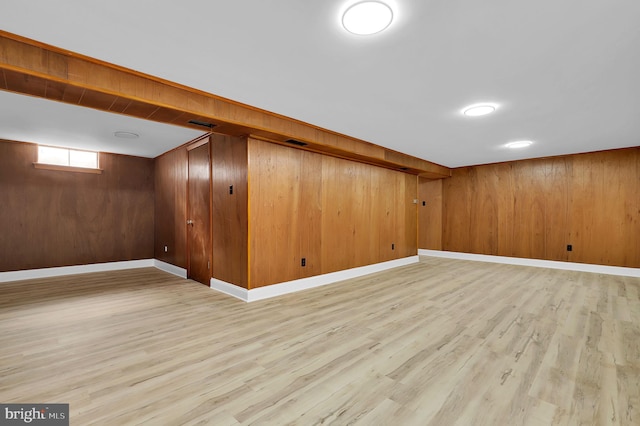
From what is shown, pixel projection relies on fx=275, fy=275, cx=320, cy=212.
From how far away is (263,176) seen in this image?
12.3 feet

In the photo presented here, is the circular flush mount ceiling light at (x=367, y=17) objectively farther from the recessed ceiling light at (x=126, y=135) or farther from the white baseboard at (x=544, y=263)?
the white baseboard at (x=544, y=263)

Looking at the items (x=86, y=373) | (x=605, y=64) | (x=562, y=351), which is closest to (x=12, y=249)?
(x=86, y=373)

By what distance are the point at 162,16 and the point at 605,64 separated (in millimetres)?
3404

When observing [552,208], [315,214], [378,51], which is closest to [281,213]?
[315,214]

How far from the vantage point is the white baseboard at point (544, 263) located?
5234mm

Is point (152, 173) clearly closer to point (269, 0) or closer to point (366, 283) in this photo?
point (366, 283)

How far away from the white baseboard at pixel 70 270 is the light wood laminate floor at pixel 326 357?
1.00 metres

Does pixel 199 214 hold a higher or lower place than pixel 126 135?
lower

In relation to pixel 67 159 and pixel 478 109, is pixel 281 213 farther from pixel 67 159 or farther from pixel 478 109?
pixel 67 159

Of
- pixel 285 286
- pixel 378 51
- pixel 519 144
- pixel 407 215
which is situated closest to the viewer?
pixel 378 51

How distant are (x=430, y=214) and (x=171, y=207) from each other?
6679 millimetres

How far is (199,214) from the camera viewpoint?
452 centimetres

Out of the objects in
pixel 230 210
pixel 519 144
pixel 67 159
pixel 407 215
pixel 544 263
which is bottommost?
pixel 544 263

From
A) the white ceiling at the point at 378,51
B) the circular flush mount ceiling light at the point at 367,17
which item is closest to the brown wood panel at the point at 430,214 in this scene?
the white ceiling at the point at 378,51
